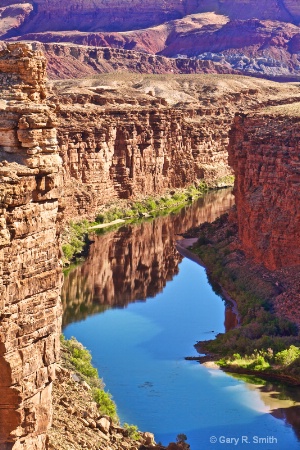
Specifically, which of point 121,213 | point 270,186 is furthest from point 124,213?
point 270,186

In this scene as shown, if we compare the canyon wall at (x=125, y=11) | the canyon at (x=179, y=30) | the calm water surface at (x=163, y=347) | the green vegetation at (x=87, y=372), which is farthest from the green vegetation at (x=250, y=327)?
the canyon wall at (x=125, y=11)

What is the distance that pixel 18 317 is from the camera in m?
14.1

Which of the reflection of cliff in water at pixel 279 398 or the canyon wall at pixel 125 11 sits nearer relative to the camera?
the reflection of cliff in water at pixel 279 398

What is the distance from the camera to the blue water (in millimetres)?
26859

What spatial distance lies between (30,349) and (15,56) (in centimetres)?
429

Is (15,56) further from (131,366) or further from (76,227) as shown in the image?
(76,227)

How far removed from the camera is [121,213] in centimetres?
6775

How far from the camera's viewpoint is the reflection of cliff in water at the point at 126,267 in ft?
141

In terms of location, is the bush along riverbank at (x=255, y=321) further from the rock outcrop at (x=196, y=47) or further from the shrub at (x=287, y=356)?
the rock outcrop at (x=196, y=47)

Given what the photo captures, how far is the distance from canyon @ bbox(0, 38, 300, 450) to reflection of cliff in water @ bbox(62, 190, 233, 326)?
4128 mm

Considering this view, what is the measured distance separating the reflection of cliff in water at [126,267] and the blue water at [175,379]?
1273 mm

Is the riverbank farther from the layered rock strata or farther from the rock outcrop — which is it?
the rock outcrop

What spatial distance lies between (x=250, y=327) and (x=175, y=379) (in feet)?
16.0

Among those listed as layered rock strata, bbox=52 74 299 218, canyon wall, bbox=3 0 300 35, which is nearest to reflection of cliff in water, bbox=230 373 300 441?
layered rock strata, bbox=52 74 299 218
